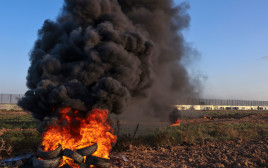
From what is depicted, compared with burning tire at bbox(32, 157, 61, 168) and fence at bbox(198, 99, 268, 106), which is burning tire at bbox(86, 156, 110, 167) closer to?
burning tire at bbox(32, 157, 61, 168)

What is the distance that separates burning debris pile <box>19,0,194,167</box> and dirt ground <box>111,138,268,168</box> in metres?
1.54

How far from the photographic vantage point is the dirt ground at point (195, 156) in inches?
456

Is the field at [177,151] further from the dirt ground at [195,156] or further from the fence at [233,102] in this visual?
the fence at [233,102]

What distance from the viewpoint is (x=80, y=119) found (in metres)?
11.7

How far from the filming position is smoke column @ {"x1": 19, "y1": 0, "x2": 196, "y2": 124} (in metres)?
11.0

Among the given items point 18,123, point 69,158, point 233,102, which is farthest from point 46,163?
point 233,102

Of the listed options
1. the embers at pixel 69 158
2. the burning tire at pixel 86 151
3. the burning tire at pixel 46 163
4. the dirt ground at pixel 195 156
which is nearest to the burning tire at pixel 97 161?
the embers at pixel 69 158

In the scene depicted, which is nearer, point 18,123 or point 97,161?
point 97,161

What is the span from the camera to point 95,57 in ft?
37.9

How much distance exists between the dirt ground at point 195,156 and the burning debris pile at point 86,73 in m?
1.54

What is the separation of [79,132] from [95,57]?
138 inches

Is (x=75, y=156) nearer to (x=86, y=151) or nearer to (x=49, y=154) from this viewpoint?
(x=86, y=151)

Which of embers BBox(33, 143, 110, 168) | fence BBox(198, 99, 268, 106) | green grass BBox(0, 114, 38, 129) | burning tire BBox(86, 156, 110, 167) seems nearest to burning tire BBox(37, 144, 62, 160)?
embers BBox(33, 143, 110, 168)

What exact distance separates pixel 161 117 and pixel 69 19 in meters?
10.8
